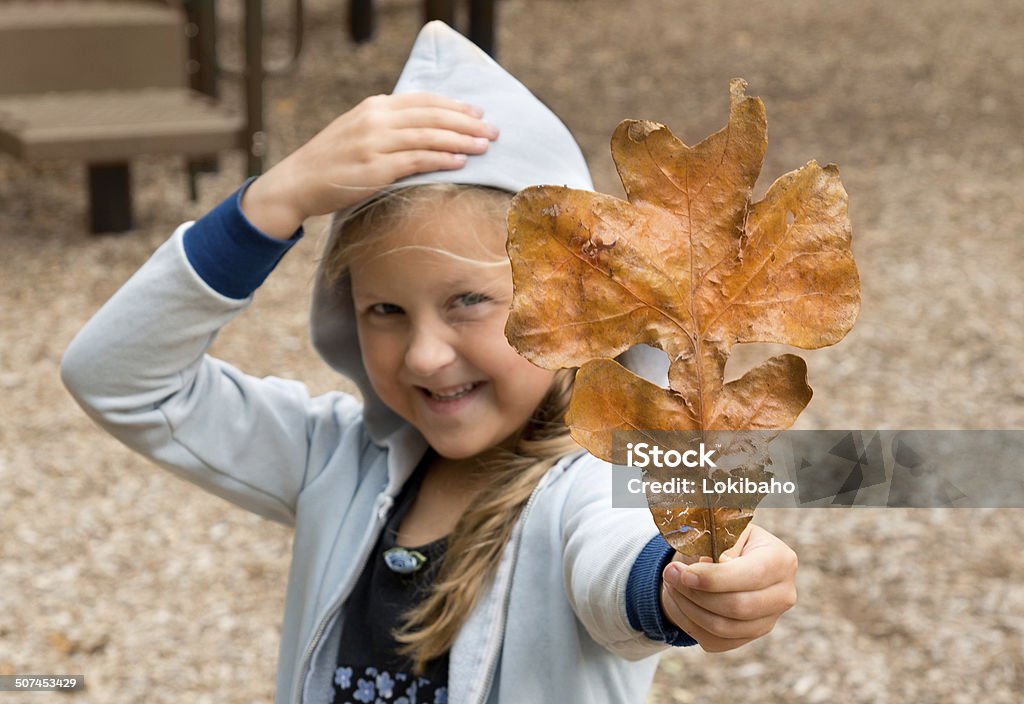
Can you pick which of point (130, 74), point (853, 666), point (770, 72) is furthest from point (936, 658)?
point (770, 72)

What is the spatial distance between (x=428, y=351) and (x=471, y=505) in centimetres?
26

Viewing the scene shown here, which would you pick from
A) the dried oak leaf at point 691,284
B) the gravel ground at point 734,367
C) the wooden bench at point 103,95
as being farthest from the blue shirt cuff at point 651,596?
the wooden bench at point 103,95

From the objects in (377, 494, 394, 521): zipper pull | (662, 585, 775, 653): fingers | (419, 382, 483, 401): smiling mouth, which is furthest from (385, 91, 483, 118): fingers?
(662, 585, 775, 653): fingers

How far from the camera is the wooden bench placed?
5.56 meters

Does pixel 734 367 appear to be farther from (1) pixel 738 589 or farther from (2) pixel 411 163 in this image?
(1) pixel 738 589

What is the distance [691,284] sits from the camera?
861 mm

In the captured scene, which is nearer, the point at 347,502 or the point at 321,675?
the point at 321,675

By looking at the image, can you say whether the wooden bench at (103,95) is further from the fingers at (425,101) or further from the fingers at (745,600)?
the fingers at (745,600)

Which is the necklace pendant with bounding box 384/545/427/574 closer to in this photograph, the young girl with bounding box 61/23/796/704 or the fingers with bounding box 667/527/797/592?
the young girl with bounding box 61/23/796/704

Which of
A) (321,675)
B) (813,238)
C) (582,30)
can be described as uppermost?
(813,238)

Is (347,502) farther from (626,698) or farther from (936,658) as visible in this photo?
(936,658)

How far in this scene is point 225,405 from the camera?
1795 millimetres

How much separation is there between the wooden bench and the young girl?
406cm

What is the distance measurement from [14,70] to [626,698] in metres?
5.65
